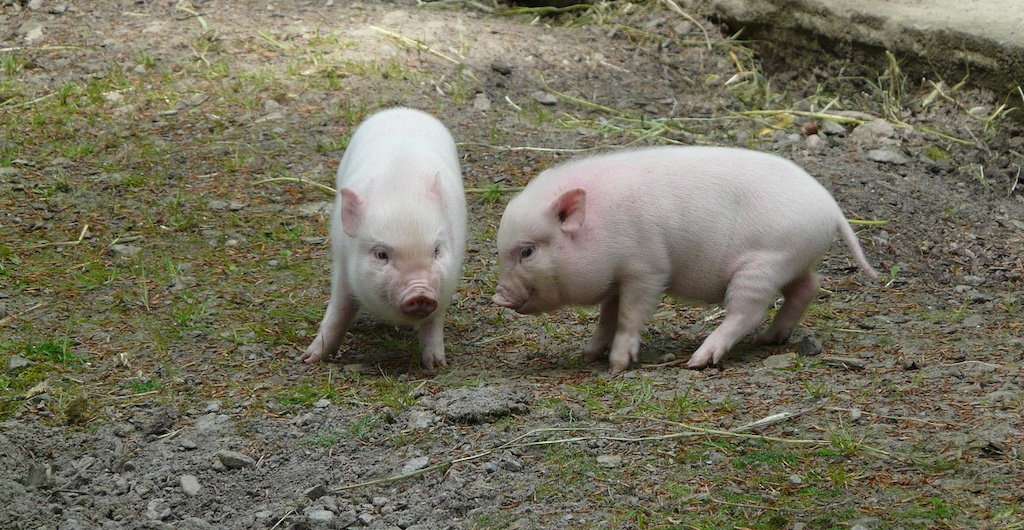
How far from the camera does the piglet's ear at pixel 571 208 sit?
15.6 feet

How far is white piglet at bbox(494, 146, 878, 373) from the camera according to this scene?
15.9ft

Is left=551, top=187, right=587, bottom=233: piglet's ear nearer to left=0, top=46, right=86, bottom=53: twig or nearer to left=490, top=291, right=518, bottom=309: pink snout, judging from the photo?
left=490, top=291, right=518, bottom=309: pink snout

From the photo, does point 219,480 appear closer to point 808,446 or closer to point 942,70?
point 808,446

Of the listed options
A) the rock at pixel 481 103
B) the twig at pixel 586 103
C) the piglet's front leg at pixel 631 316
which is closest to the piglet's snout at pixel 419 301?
the piglet's front leg at pixel 631 316

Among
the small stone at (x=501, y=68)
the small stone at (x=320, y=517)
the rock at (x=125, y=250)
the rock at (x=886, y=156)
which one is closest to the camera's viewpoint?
the small stone at (x=320, y=517)

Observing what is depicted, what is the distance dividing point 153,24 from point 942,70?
18.8 feet

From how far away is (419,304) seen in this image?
4.70m

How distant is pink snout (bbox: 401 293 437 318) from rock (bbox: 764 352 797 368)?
1.40 meters

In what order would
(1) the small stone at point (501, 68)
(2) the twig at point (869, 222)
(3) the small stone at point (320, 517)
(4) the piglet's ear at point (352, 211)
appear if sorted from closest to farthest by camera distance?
(3) the small stone at point (320, 517)
(4) the piglet's ear at point (352, 211)
(2) the twig at point (869, 222)
(1) the small stone at point (501, 68)

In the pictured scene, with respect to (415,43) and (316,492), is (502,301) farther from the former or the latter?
(415,43)

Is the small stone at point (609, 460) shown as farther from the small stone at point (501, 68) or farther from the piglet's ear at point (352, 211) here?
the small stone at point (501, 68)

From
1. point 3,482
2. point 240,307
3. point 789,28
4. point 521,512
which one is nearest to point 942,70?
point 789,28

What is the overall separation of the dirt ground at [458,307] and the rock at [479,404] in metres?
0.01

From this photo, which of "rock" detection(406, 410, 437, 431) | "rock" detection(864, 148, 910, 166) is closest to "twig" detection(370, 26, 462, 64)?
"rock" detection(864, 148, 910, 166)
